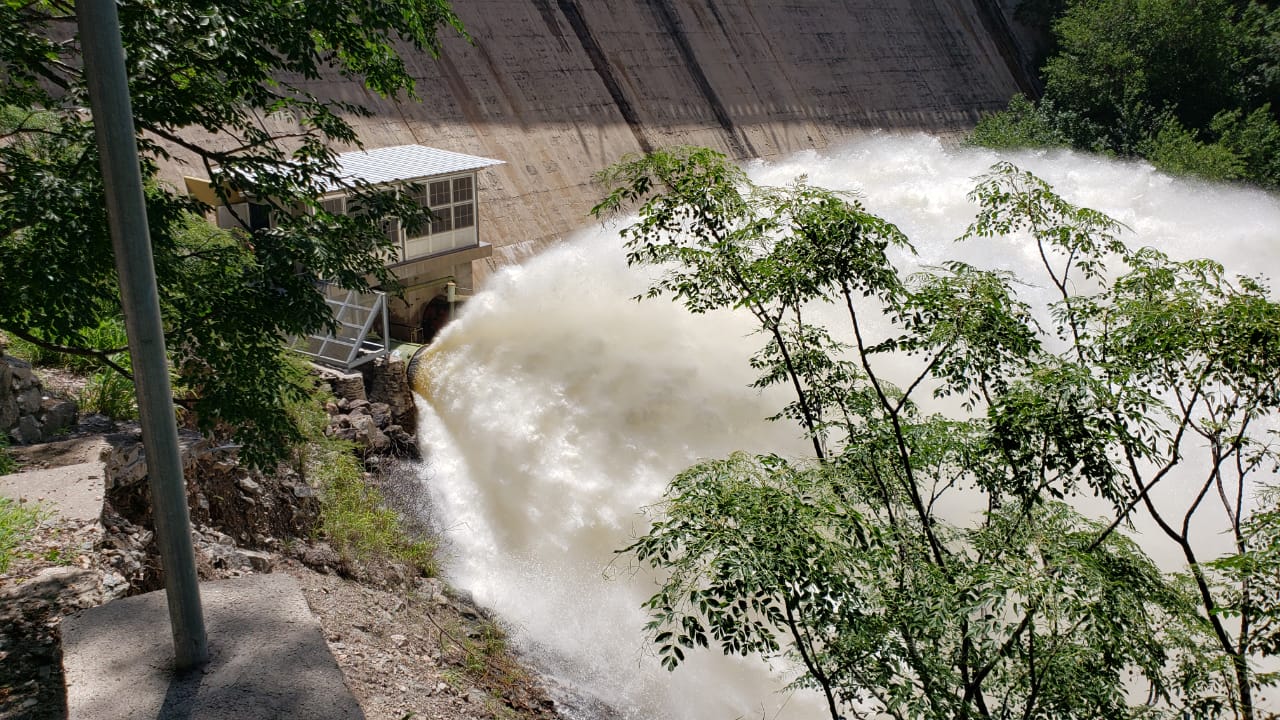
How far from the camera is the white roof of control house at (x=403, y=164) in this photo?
14922 mm

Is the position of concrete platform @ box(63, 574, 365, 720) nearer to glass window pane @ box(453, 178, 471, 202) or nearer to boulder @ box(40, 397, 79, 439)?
boulder @ box(40, 397, 79, 439)

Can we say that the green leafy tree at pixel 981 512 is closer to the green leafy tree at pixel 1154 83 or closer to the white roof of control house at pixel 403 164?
the white roof of control house at pixel 403 164

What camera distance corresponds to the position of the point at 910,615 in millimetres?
4797

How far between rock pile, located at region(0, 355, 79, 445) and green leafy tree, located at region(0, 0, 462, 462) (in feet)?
5.51

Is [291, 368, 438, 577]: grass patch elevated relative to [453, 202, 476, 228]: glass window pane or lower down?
lower down

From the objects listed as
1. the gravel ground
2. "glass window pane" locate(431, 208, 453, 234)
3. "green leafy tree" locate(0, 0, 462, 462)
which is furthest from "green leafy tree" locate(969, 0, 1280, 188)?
"green leafy tree" locate(0, 0, 462, 462)

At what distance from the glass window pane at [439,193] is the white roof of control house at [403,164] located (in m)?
0.27

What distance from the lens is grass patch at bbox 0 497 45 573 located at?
18.9 ft

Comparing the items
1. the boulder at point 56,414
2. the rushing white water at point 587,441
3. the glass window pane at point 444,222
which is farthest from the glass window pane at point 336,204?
the boulder at point 56,414

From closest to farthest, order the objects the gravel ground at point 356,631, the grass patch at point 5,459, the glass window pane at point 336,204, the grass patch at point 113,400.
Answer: the gravel ground at point 356,631 < the grass patch at point 5,459 < the grass patch at point 113,400 < the glass window pane at point 336,204

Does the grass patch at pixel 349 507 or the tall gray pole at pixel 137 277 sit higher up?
the tall gray pole at pixel 137 277

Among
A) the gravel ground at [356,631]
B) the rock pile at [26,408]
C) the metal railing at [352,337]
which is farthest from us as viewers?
the metal railing at [352,337]

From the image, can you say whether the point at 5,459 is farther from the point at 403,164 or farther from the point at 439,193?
the point at 439,193

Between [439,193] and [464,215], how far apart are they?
73 centimetres
